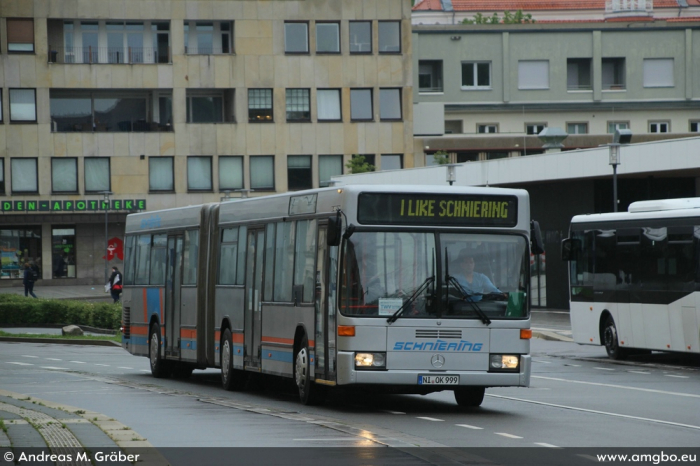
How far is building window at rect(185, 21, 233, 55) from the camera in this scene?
71.5m

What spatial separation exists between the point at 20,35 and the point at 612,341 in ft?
160

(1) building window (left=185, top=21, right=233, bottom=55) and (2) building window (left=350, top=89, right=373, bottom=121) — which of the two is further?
(2) building window (left=350, top=89, right=373, bottom=121)

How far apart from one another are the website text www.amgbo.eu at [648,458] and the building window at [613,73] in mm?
74493

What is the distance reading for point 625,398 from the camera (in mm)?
18312

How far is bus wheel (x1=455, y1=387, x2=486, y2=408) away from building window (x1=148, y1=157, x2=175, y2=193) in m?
54.8

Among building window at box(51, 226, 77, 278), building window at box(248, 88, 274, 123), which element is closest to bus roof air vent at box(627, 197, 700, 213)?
building window at box(248, 88, 274, 123)

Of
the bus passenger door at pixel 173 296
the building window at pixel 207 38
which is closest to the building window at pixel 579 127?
the building window at pixel 207 38

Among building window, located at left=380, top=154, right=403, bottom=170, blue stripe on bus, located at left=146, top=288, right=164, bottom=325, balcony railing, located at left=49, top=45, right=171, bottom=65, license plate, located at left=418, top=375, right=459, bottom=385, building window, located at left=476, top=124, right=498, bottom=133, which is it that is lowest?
license plate, located at left=418, top=375, right=459, bottom=385

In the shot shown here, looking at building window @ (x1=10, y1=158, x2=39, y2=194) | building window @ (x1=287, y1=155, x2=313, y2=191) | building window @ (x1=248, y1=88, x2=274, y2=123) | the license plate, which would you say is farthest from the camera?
building window @ (x1=287, y1=155, x2=313, y2=191)

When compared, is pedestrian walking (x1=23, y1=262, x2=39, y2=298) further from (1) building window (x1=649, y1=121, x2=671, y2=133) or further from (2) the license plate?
(2) the license plate

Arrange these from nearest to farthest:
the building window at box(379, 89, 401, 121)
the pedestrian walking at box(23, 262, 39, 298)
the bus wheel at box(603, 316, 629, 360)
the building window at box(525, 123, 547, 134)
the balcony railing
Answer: the bus wheel at box(603, 316, 629, 360)
the pedestrian walking at box(23, 262, 39, 298)
the balcony railing
the building window at box(379, 89, 401, 121)
the building window at box(525, 123, 547, 134)

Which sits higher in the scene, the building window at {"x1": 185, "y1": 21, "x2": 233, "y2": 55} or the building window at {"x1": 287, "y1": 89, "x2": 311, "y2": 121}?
the building window at {"x1": 185, "y1": 21, "x2": 233, "y2": 55}

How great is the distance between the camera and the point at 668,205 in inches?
990

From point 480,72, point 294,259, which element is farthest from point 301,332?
point 480,72
